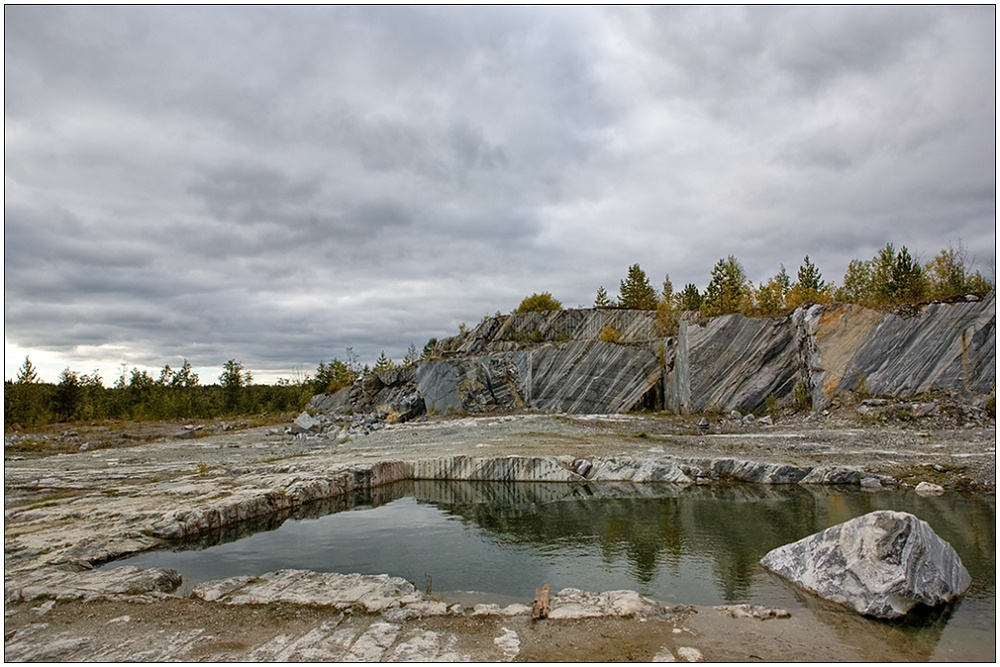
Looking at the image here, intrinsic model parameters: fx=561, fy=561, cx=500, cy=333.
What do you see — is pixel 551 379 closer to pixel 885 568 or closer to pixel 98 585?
pixel 885 568

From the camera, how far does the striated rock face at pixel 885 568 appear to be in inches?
278

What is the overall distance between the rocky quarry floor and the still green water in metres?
0.75

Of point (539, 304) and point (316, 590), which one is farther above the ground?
point (539, 304)

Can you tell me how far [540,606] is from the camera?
277 inches

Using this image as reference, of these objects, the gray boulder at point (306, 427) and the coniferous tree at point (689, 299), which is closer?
the gray boulder at point (306, 427)

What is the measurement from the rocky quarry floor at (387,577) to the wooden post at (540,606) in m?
0.10

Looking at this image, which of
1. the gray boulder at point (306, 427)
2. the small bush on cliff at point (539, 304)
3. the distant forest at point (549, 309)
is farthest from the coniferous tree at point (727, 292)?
the gray boulder at point (306, 427)

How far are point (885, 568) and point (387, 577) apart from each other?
273 inches

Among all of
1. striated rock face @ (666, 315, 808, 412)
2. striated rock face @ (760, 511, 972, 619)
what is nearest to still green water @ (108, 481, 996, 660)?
striated rock face @ (760, 511, 972, 619)

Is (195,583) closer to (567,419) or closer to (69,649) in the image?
(69,649)

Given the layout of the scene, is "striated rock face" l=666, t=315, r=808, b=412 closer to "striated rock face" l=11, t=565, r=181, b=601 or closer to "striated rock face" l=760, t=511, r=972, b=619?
"striated rock face" l=760, t=511, r=972, b=619

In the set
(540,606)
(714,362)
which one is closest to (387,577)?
(540,606)

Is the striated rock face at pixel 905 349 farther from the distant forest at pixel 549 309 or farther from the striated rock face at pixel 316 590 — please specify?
the striated rock face at pixel 316 590

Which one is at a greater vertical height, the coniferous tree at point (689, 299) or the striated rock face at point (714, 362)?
the coniferous tree at point (689, 299)
